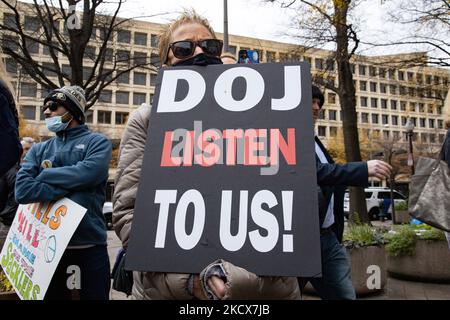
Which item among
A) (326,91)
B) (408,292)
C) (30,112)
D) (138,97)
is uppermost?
(138,97)

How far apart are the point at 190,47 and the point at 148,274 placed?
1.00m

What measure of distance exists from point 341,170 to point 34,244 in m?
1.71

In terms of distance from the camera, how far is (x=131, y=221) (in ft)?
4.92

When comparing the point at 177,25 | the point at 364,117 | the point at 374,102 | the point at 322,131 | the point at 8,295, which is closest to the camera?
the point at 177,25

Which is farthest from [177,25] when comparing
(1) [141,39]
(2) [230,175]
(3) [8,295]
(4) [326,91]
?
(1) [141,39]

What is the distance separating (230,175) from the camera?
55.8 inches

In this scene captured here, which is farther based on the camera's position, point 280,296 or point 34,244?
point 34,244

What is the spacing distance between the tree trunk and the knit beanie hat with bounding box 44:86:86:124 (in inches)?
321

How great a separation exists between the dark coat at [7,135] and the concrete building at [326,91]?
2135mm

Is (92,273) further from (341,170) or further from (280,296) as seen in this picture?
(341,170)

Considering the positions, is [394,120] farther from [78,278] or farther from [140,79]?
[78,278]

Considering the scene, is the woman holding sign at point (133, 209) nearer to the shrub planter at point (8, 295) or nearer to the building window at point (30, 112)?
the shrub planter at point (8, 295)
